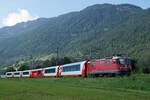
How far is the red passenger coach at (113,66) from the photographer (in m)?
29.7

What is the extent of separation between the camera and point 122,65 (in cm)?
2988

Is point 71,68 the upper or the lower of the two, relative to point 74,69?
upper

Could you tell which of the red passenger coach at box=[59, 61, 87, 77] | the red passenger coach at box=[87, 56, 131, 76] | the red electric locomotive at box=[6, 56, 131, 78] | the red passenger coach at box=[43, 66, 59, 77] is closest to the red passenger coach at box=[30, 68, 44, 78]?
the red passenger coach at box=[43, 66, 59, 77]

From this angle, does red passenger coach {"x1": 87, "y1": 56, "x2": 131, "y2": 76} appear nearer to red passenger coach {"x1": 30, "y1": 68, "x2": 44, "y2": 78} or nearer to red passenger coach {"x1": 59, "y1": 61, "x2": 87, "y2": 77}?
red passenger coach {"x1": 59, "y1": 61, "x2": 87, "y2": 77}

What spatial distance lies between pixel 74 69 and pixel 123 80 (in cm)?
1814

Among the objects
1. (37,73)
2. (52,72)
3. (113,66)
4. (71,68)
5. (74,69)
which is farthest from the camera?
(37,73)

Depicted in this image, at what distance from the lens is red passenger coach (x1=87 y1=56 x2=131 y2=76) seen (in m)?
29.7

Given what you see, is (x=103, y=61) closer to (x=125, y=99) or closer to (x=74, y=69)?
(x=74, y=69)

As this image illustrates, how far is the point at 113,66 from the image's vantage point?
30125 millimetres

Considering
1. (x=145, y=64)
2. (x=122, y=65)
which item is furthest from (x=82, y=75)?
(x=145, y=64)

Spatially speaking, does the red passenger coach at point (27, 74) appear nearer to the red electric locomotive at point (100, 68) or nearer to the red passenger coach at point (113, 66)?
the red electric locomotive at point (100, 68)

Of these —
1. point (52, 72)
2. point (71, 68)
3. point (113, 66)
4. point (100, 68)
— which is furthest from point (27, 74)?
point (113, 66)

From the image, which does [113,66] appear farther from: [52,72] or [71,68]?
[52,72]

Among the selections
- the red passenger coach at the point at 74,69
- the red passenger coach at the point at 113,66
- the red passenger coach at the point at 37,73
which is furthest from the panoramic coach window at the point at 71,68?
the red passenger coach at the point at 37,73
